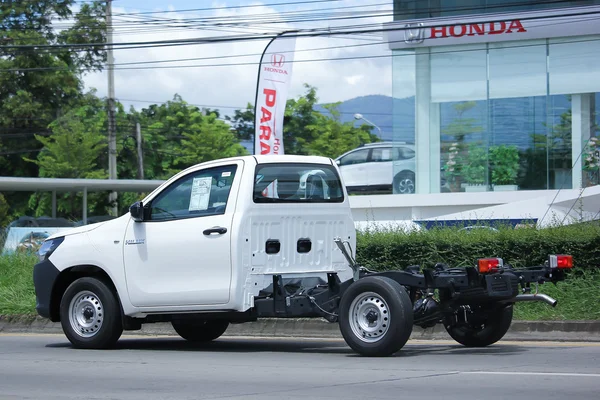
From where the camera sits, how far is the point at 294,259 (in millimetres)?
10898

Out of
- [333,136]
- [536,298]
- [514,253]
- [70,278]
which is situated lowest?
[536,298]

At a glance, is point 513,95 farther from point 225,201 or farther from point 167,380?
point 167,380

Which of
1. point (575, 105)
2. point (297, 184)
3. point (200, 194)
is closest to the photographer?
point (200, 194)

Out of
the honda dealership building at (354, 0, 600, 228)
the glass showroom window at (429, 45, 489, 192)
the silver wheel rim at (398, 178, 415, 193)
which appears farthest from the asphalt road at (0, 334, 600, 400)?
the silver wheel rim at (398, 178, 415, 193)

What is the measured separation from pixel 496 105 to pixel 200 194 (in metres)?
17.9

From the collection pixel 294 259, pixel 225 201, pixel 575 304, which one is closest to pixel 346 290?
pixel 294 259

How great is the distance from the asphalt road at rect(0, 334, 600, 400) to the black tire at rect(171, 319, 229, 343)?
15.2 inches

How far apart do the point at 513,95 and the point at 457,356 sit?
712 inches

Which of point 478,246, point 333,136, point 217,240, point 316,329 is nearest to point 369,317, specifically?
point 217,240

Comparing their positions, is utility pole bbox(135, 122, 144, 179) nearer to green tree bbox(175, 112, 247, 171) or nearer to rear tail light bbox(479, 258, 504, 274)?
green tree bbox(175, 112, 247, 171)

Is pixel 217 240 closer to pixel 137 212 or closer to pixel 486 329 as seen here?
pixel 137 212

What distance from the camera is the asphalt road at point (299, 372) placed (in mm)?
7656

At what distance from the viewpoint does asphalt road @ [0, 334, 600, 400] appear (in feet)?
25.1

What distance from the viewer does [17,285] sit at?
16.7 meters
